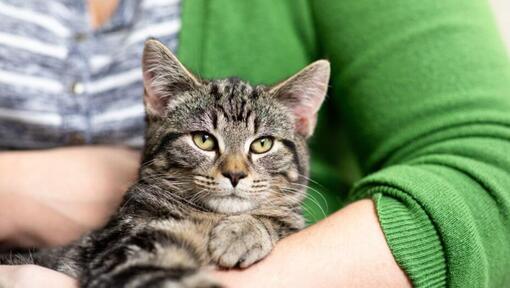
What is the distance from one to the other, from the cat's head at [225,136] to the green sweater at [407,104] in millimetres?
186

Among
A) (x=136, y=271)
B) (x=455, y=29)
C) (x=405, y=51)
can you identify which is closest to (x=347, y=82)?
(x=405, y=51)

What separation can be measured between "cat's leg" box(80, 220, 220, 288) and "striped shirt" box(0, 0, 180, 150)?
491 mm

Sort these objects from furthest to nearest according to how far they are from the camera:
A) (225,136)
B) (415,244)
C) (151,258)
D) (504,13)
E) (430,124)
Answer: (504,13) → (430,124) → (225,136) → (415,244) → (151,258)

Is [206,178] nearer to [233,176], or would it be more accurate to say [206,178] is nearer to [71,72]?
[233,176]

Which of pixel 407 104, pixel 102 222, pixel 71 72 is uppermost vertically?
pixel 71 72

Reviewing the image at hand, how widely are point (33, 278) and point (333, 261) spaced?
58 centimetres

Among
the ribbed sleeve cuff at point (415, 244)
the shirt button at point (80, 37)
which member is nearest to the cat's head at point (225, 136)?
the ribbed sleeve cuff at point (415, 244)

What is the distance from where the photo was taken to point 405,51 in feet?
4.49

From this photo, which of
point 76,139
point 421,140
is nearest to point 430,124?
point 421,140

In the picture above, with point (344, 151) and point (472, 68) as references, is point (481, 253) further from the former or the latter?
point (344, 151)

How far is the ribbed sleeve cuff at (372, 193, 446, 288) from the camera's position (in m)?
1.06

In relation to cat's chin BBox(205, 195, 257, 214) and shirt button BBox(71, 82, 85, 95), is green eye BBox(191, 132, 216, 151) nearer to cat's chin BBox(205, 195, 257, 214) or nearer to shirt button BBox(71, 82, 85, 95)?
cat's chin BBox(205, 195, 257, 214)

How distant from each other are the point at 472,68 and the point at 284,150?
1.64 feet

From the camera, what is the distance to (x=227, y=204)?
113 centimetres
